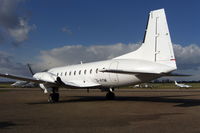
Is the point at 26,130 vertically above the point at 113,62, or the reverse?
the point at 113,62

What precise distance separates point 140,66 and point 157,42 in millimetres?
1704

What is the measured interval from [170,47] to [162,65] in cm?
110

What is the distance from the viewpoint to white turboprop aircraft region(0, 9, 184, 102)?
14703 mm

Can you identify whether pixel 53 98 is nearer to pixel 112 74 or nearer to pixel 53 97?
pixel 53 97

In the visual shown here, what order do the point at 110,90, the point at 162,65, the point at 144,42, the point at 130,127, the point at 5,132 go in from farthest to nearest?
1. the point at 110,90
2. the point at 144,42
3. the point at 162,65
4. the point at 130,127
5. the point at 5,132

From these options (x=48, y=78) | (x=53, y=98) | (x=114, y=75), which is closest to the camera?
(x=114, y=75)

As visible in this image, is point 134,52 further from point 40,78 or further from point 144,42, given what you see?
point 40,78

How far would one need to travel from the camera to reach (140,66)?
15.4 m

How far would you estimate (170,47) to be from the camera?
47.9 feet

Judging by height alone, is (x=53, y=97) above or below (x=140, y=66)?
below

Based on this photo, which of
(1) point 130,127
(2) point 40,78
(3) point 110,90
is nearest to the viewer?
(1) point 130,127

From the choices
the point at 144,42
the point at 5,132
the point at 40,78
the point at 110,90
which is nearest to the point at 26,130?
the point at 5,132

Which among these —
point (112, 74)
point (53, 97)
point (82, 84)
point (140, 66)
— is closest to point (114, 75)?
point (112, 74)

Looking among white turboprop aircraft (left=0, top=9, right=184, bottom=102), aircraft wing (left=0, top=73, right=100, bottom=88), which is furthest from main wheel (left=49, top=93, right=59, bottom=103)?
aircraft wing (left=0, top=73, right=100, bottom=88)
